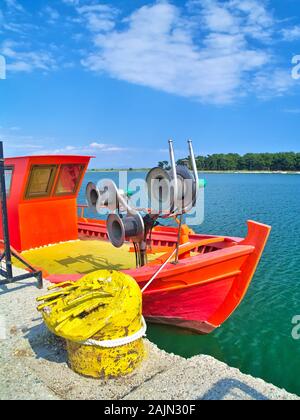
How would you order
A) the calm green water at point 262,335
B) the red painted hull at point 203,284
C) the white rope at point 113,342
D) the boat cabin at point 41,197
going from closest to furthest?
the white rope at point 113,342 → the red painted hull at point 203,284 → the calm green water at point 262,335 → the boat cabin at point 41,197

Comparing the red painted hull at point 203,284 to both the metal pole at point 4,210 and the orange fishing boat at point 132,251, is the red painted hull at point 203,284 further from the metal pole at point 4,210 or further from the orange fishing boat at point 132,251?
the metal pole at point 4,210

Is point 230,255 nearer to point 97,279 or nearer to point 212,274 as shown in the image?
point 212,274

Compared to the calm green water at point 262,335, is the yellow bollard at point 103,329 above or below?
above

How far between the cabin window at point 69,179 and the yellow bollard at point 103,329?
5976 mm

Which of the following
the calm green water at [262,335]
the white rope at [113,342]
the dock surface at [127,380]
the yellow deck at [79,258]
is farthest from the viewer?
the yellow deck at [79,258]

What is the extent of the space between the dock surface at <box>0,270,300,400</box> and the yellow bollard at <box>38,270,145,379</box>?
123 millimetres

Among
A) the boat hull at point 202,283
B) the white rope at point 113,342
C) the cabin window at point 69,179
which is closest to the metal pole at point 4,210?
the boat hull at point 202,283

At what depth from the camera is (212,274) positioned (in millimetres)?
5785

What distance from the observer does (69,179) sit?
917cm

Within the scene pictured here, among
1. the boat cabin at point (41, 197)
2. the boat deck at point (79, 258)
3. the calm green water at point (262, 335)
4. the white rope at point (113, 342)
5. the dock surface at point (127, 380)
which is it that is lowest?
the calm green water at point (262, 335)

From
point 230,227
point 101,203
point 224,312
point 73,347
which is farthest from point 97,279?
point 230,227

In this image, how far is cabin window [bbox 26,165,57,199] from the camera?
820 centimetres

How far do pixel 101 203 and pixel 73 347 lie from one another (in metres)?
3.03

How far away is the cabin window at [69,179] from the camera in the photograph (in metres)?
8.89
